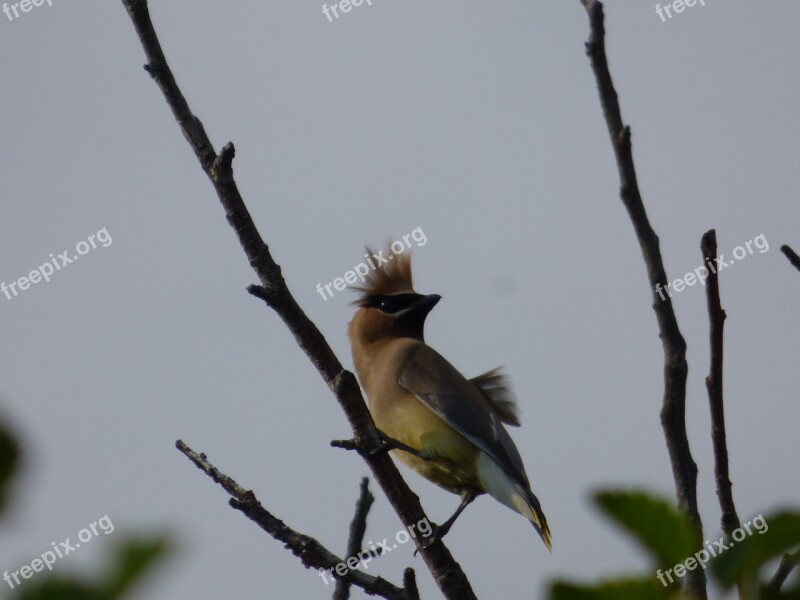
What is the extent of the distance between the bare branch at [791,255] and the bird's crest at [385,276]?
4.54 metres

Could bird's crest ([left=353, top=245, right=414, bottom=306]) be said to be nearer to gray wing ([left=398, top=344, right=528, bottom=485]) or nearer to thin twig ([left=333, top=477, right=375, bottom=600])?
gray wing ([left=398, top=344, right=528, bottom=485])

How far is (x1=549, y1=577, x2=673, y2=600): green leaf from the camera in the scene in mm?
1031

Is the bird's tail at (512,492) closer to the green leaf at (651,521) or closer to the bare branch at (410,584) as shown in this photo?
the bare branch at (410,584)

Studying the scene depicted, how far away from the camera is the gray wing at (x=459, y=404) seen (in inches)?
216

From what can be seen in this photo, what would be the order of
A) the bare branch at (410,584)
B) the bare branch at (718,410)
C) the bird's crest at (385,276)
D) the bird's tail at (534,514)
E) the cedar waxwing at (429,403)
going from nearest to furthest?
1. the bare branch at (718,410)
2. the bare branch at (410,584)
3. the bird's tail at (534,514)
4. the cedar waxwing at (429,403)
5. the bird's crest at (385,276)

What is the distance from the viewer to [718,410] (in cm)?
212

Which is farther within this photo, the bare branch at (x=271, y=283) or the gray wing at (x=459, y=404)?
the gray wing at (x=459, y=404)

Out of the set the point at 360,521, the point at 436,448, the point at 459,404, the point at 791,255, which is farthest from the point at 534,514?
the point at 791,255

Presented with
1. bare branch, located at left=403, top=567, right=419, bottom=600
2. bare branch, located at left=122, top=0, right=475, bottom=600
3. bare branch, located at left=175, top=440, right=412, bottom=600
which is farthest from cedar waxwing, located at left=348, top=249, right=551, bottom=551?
bare branch, located at left=403, top=567, right=419, bottom=600

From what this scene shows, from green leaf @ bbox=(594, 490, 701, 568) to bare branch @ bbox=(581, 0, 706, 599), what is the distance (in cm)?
64

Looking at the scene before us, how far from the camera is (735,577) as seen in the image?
1137 mm

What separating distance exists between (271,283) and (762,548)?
79.1 inches

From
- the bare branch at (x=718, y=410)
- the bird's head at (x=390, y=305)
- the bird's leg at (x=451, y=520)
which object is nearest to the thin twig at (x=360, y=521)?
the bird's leg at (x=451, y=520)

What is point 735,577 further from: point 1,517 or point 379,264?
point 379,264
